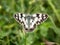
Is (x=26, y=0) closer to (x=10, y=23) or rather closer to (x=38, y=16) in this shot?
(x=10, y=23)

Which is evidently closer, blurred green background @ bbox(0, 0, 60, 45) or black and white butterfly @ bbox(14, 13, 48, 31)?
black and white butterfly @ bbox(14, 13, 48, 31)

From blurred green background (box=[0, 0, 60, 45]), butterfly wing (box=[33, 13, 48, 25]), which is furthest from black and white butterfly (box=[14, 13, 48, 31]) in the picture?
blurred green background (box=[0, 0, 60, 45])

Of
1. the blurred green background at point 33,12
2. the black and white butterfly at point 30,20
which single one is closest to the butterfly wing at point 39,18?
the black and white butterfly at point 30,20

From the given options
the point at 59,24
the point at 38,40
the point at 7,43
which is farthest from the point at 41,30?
the point at 7,43

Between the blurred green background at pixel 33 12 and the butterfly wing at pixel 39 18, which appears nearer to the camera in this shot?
the butterfly wing at pixel 39 18

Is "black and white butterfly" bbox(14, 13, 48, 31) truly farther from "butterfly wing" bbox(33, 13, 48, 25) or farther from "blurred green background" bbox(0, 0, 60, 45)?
"blurred green background" bbox(0, 0, 60, 45)

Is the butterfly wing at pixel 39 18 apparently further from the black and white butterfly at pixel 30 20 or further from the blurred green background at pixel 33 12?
the blurred green background at pixel 33 12

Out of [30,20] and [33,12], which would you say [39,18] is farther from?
[33,12]

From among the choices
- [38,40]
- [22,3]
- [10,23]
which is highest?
[22,3]
